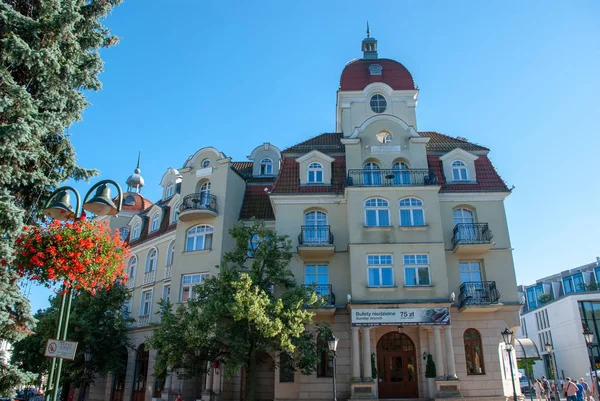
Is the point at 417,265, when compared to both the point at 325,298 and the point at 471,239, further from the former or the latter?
the point at 325,298

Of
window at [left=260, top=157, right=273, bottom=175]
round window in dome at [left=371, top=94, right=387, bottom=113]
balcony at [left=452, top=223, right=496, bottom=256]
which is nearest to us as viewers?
balcony at [left=452, top=223, right=496, bottom=256]

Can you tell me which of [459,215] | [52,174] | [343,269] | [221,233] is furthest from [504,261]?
[52,174]

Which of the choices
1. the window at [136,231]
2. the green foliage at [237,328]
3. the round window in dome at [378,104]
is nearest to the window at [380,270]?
the green foliage at [237,328]

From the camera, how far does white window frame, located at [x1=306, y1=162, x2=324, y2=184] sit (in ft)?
93.4

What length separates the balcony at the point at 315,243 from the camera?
85.2 ft

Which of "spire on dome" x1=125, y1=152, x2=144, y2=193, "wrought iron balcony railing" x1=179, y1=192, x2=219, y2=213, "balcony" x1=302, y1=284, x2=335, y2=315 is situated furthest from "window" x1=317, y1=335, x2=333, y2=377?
"spire on dome" x1=125, y1=152, x2=144, y2=193

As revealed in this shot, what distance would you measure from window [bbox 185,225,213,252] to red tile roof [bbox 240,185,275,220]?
2397mm

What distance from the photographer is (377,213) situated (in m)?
26.6

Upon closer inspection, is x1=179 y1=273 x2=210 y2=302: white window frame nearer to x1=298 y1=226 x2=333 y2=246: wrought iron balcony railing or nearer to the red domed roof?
x1=298 y1=226 x2=333 y2=246: wrought iron balcony railing

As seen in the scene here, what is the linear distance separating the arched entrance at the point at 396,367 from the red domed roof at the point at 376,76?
51.6 ft

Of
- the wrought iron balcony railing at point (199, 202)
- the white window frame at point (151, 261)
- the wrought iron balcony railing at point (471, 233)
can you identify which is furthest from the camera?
the white window frame at point (151, 261)

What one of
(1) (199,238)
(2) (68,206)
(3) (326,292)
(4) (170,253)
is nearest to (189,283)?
Answer: (1) (199,238)

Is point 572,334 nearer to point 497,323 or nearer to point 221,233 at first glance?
point 497,323

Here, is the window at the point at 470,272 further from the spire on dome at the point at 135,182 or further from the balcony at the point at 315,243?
the spire on dome at the point at 135,182
